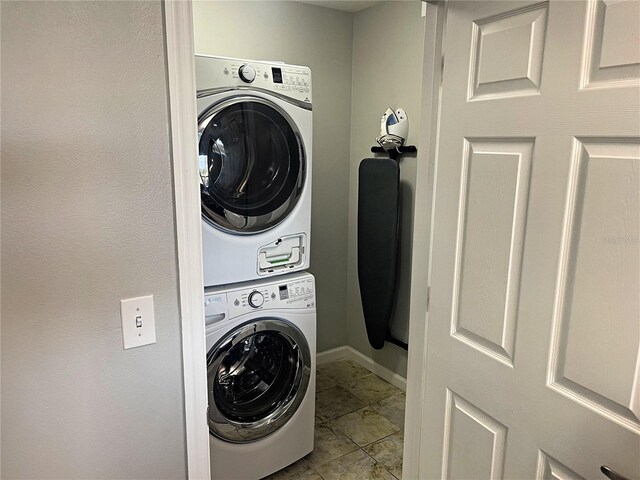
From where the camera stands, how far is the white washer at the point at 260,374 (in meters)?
1.96

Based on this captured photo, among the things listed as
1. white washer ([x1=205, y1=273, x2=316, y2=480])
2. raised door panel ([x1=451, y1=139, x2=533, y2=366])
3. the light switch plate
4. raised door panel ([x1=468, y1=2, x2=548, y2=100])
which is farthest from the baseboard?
the light switch plate

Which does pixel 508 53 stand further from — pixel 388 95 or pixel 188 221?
pixel 388 95

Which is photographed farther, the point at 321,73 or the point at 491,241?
the point at 321,73

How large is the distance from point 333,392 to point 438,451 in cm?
152

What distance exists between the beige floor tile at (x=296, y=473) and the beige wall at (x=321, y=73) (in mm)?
1129

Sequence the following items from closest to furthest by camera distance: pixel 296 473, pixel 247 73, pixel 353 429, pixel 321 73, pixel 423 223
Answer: pixel 423 223 < pixel 247 73 < pixel 296 473 < pixel 353 429 < pixel 321 73

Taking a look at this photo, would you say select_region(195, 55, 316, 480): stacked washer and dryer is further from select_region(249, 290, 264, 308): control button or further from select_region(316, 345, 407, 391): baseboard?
select_region(316, 345, 407, 391): baseboard

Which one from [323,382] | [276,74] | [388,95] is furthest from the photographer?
[323,382]

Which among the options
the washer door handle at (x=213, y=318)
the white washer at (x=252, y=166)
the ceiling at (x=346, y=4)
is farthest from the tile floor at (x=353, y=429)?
the ceiling at (x=346, y=4)

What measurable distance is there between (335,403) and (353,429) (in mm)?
298

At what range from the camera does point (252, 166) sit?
203 cm

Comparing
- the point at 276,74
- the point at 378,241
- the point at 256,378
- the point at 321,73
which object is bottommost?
the point at 256,378

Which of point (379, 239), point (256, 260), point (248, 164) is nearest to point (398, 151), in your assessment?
point (379, 239)

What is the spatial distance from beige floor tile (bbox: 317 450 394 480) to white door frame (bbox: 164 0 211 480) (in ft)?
4.27
